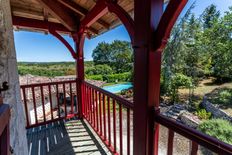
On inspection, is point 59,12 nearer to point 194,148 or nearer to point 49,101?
point 49,101

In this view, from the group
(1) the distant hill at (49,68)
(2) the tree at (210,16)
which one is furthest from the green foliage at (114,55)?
(2) the tree at (210,16)

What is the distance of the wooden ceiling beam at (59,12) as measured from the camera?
2.31 m

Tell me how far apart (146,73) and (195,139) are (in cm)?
55

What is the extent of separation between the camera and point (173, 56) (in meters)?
11.8

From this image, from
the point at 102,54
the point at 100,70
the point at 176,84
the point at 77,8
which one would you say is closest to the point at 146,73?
the point at 77,8

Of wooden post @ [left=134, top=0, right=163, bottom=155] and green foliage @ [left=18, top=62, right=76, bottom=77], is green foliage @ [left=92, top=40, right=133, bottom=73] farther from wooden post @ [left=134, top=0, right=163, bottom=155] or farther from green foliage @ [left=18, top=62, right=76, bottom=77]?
wooden post @ [left=134, top=0, right=163, bottom=155]

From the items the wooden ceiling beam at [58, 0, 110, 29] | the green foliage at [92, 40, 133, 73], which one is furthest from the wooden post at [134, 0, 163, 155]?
the green foliage at [92, 40, 133, 73]

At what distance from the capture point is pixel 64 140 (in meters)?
2.67

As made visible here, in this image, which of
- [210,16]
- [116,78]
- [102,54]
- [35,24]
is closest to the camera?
[35,24]

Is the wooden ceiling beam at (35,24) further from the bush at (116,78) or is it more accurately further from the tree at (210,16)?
the bush at (116,78)

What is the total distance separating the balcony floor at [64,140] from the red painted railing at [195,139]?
155 cm

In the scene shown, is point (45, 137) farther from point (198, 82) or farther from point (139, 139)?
point (198, 82)

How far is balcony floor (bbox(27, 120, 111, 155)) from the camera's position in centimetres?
236

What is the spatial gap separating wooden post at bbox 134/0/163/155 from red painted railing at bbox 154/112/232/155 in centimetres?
12
